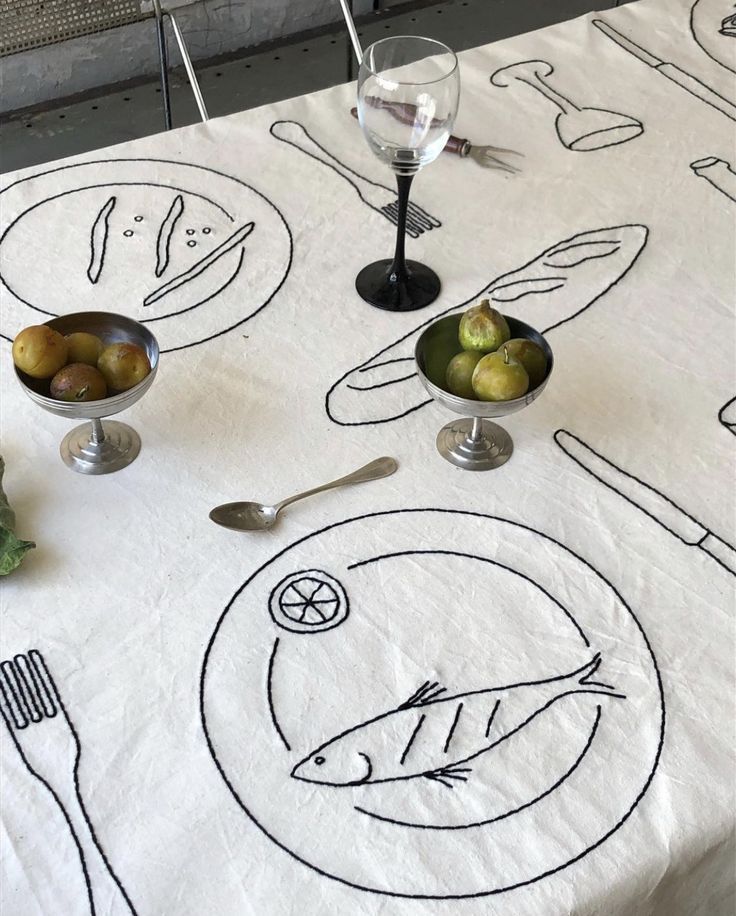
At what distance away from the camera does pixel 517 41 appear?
150 cm

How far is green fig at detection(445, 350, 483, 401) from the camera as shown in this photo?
0.88m

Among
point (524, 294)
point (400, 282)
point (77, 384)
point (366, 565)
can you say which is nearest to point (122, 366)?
point (77, 384)

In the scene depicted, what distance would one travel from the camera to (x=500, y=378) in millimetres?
843

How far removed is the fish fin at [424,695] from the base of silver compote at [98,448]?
1.16 feet

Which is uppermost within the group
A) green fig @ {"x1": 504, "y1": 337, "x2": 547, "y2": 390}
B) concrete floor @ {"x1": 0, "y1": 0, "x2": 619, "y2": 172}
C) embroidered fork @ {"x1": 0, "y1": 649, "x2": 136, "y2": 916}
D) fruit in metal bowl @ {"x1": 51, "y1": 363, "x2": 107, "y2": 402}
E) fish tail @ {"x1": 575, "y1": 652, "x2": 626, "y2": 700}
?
green fig @ {"x1": 504, "y1": 337, "x2": 547, "y2": 390}

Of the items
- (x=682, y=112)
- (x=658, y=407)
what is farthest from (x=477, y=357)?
(x=682, y=112)

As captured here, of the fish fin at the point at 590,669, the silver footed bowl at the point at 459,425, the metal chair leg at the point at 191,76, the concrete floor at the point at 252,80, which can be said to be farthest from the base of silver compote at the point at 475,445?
the concrete floor at the point at 252,80

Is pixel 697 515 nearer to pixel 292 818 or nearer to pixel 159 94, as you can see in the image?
pixel 292 818

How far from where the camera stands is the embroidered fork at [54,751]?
65 centimetres

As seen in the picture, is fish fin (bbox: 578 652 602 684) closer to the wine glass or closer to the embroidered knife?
the embroidered knife

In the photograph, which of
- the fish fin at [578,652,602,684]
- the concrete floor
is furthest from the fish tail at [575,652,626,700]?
the concrete floor

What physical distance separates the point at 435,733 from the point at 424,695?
0.11 ft

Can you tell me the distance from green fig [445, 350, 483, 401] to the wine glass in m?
0.22

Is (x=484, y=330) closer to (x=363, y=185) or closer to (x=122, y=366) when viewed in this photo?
(x=122, y=366)
